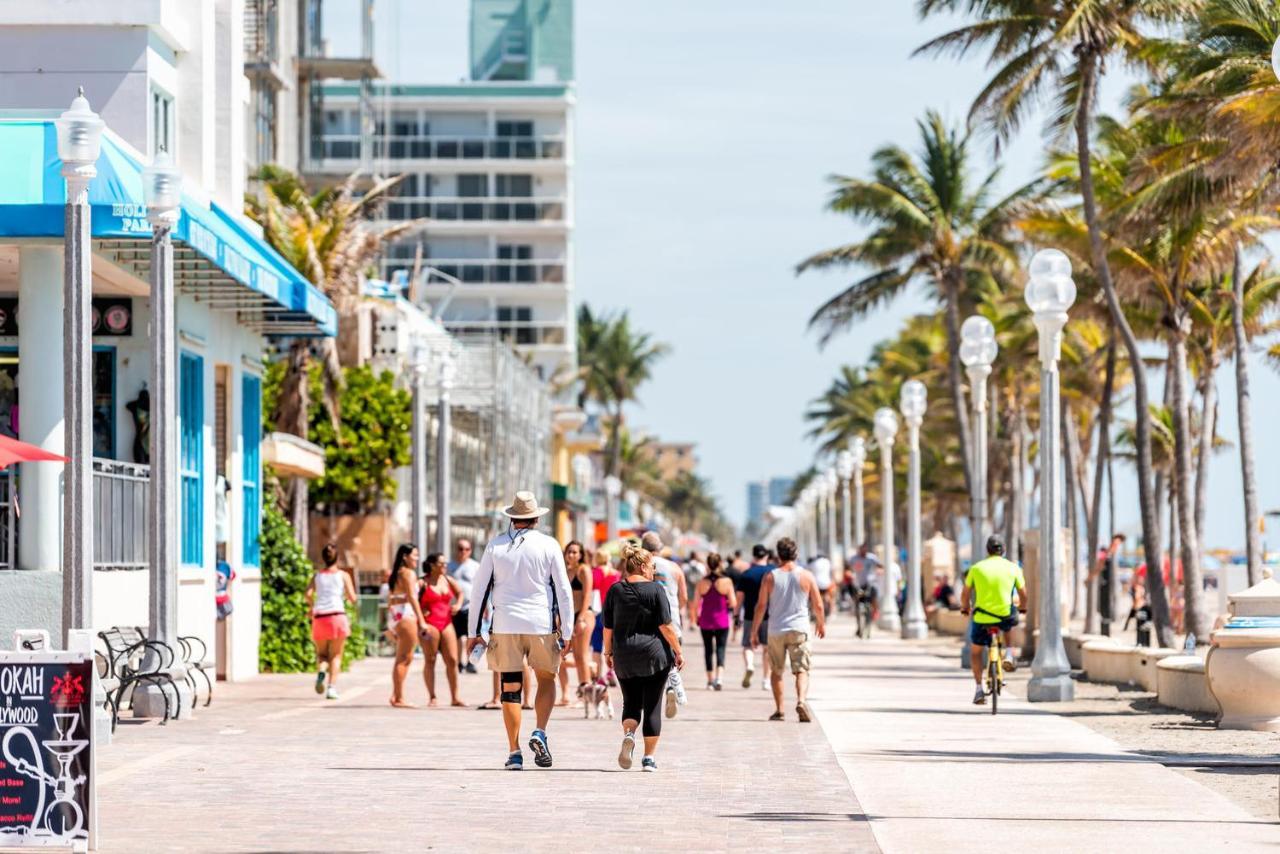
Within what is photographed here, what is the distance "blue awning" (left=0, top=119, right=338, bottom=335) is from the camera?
18453 mm

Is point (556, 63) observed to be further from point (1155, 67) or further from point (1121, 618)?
point (1155, 67)

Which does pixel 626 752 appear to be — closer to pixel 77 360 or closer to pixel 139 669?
pixel 77 360

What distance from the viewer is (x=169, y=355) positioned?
18.6 meters

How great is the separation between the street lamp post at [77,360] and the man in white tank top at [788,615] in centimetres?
635

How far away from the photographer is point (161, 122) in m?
23.3

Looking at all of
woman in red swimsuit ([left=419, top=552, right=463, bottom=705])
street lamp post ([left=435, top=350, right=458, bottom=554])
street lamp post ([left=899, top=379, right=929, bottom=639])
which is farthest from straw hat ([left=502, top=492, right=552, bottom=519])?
street lamp post ([left=899, top=379, right=929, bottom=639])

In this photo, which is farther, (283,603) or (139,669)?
(283,603)

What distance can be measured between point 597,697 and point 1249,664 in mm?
6011

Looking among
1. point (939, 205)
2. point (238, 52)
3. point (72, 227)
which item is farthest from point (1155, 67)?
point (72, 227)

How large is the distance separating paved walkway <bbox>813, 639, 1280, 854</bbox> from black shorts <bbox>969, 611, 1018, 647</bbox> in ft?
2.22

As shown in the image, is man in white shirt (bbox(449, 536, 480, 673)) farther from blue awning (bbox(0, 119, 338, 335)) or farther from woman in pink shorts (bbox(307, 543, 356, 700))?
blue awning (bbox(0, 119, 338, 335))

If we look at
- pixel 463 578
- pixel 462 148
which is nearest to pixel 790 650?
pixel 463 578

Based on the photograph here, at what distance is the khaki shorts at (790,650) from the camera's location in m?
19.0

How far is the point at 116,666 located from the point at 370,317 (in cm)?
2107
